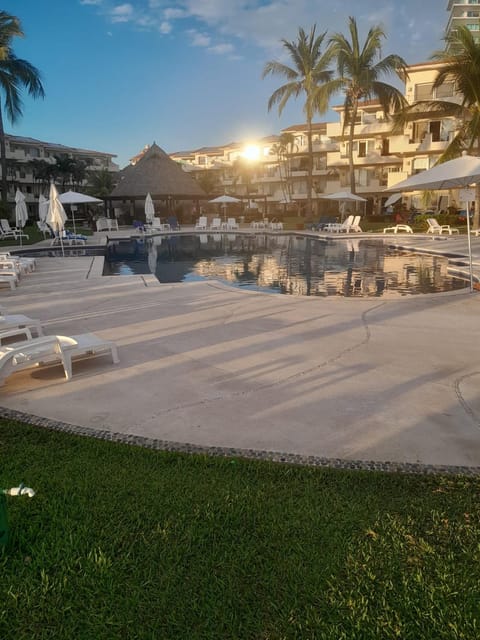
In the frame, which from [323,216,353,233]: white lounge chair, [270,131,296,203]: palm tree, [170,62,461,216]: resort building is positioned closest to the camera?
[323,216,353,233]: white lounge chair

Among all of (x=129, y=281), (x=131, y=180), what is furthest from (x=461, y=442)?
(x=131, y=180)

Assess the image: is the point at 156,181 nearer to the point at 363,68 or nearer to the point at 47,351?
the point at 363,68

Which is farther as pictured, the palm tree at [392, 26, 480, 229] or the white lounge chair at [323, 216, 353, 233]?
the white lounge chair at [323, 216, 353, 233]

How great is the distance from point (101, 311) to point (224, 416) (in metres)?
5.30

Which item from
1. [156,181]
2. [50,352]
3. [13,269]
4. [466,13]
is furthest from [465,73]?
[466,13]

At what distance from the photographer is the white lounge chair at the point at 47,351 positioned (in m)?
5.25

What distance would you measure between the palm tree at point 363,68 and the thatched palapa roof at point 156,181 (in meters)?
15.7

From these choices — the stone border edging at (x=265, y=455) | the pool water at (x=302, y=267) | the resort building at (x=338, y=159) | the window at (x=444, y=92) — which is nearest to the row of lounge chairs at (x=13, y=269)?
the pool water at (x=302, y=267)

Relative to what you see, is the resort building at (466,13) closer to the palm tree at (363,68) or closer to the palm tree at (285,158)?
the palm tree at (285,158)

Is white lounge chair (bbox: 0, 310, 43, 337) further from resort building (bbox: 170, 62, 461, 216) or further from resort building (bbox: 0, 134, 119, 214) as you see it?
resort building (bbox: 0, 134, 119, 214)

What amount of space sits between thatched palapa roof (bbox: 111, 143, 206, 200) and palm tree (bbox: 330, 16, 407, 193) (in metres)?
15.7

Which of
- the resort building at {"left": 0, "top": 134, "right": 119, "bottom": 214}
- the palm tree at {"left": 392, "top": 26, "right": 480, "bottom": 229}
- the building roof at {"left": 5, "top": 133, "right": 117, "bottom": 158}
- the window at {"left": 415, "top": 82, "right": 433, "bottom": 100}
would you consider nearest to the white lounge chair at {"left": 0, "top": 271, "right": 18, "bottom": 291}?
the palm tree at {"left": 392, "top": 26, "right": 480, "bottom": 229}

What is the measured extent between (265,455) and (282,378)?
175cm

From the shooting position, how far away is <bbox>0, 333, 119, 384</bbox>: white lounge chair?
5.25 meters
